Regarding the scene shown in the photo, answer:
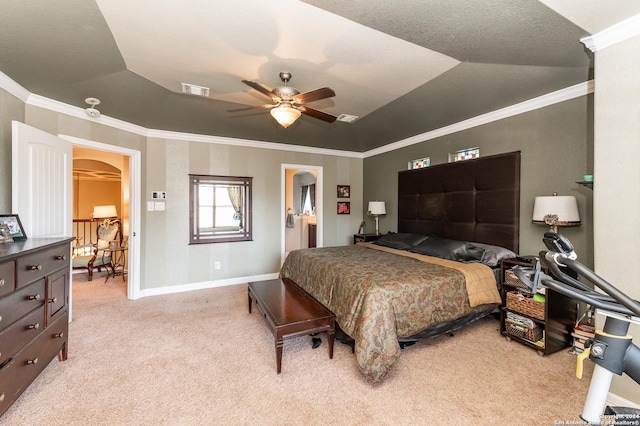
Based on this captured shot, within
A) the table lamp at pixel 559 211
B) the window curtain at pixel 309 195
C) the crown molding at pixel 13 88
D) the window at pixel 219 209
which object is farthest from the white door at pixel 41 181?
the window curtain at pixel 309 195

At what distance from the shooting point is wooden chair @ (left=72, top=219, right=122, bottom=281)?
16.0 ft

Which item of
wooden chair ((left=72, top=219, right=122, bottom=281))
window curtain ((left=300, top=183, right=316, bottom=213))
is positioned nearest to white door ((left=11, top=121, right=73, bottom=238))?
wooden chair ((left=72, top=219, right=122, bottom=281))

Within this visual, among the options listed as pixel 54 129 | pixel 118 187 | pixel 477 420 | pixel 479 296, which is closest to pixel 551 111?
pixel 479 296

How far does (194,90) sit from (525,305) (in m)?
3.95

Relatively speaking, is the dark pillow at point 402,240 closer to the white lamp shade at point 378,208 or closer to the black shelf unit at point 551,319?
the white lamp shade at point 378,208

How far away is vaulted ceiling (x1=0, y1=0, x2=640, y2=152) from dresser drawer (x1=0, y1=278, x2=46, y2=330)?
5.82 feet

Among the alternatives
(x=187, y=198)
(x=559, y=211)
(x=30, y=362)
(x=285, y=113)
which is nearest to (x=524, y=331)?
(x=559, y=211)

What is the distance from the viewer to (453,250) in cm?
322

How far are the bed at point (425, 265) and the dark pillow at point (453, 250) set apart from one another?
1 centimetres

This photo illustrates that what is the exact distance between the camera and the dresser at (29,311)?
162 cm

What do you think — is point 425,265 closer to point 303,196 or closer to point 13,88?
point 13,88

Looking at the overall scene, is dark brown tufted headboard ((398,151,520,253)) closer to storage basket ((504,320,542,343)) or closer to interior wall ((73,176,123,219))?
storage basket ((504,320,542,343))

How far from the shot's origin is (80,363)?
235cm

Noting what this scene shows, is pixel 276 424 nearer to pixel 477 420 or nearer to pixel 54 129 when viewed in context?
pixel 477 420
